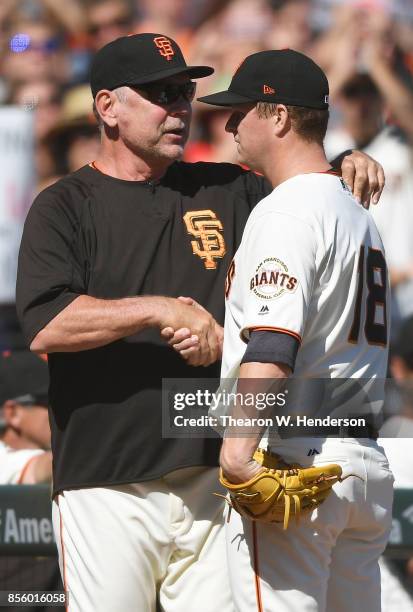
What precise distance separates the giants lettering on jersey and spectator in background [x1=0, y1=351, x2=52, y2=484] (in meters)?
2.47

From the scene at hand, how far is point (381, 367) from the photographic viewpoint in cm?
288

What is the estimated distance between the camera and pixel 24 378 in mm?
4984

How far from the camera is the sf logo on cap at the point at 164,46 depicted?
3.31 m

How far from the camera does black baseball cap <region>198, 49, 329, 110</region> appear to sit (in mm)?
2822

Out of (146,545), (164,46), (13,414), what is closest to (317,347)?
(146,545)

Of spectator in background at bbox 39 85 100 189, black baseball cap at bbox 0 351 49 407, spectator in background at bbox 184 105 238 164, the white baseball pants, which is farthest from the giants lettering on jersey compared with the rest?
spectator in background at bbox 39 85 100 189

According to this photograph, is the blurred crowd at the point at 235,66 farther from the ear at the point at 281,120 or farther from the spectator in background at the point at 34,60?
the ear at the point at 281,120

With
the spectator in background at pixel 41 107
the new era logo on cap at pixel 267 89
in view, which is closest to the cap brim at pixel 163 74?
the new era logo on cap at pixel 267 89

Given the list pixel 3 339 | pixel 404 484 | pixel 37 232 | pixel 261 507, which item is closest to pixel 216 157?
pixel 3 339

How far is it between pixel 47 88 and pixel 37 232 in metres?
2.66

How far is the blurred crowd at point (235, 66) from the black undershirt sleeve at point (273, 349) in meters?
2.78

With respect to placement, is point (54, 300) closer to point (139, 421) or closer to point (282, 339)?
point (139, 421)

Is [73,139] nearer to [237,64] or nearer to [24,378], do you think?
[237,64]

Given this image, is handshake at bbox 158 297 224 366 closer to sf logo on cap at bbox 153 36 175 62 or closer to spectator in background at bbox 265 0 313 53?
sf logo on cap at bbox 153 36 175 62
